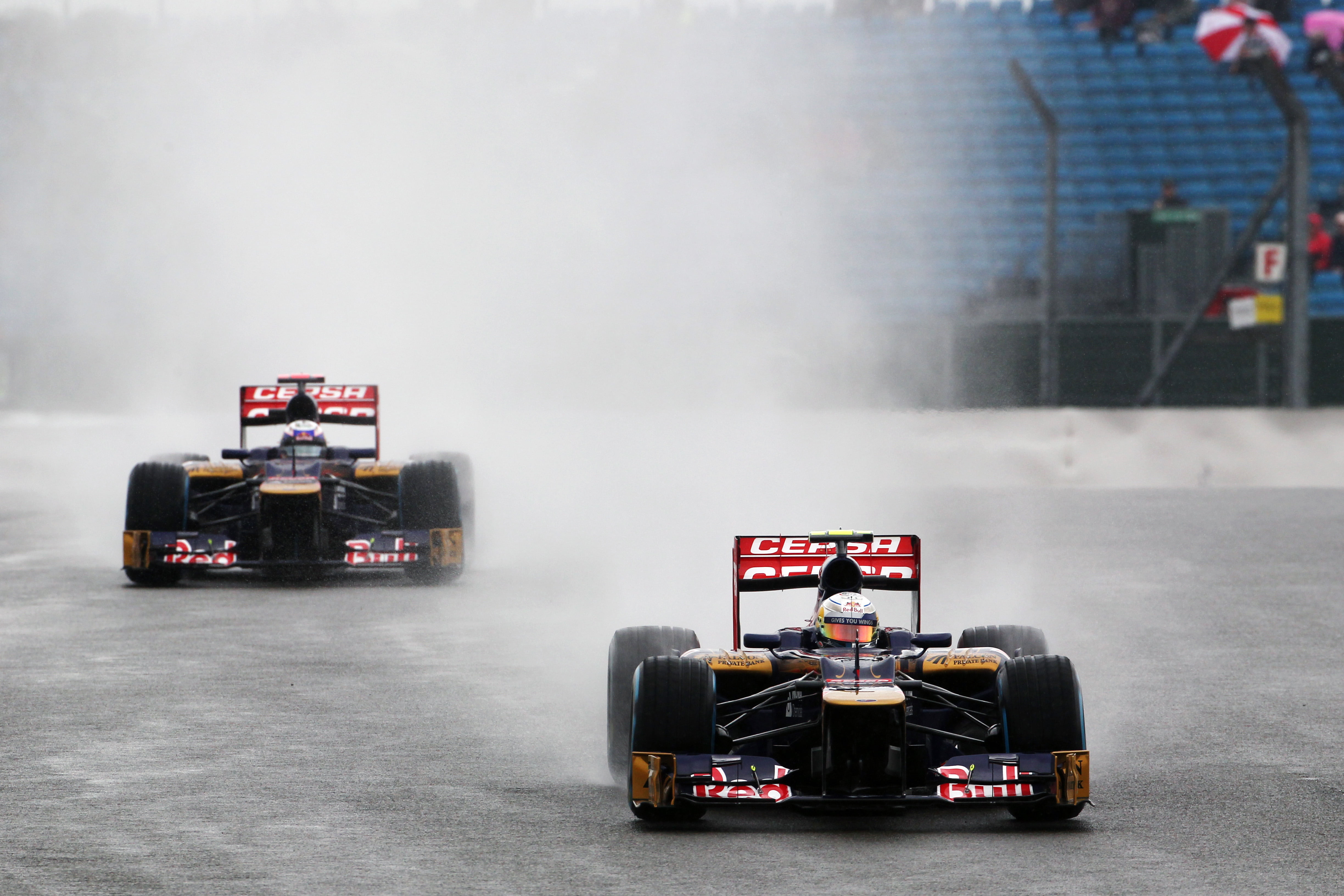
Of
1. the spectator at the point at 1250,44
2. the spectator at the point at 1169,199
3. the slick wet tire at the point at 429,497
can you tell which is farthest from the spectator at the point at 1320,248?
the slick wet tire at the point at 429,497

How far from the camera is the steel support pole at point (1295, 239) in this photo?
2475 cm

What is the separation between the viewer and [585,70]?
40.1m

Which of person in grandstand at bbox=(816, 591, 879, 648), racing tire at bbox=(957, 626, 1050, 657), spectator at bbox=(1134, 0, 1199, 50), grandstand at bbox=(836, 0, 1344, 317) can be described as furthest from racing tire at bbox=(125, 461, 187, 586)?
spectator at bbox=(1134, 0, 1199, 50)

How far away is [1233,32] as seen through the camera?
37.4m

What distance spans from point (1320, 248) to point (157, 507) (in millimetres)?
24509

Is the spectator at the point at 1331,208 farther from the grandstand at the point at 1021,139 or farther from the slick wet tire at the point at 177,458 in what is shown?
the slick wet tire at the point at 177,458

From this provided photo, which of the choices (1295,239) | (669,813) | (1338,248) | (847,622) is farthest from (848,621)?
(1338,248)

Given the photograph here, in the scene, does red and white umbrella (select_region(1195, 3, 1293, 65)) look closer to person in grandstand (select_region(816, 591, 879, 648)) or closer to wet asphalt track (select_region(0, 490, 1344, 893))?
wet asphalt track (select_region(0, 490, 1344, 893))

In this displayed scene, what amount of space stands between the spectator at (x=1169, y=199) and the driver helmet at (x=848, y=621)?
2638 cm

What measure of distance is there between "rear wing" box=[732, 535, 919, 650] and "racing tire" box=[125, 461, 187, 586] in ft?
24.7

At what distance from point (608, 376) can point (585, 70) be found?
930 cm

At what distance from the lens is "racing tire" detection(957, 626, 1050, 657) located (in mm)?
8547

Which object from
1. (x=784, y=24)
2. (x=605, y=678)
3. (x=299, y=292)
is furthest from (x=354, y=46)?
(x=605, y=678)

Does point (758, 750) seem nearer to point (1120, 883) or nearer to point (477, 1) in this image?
point (1120, 883)
